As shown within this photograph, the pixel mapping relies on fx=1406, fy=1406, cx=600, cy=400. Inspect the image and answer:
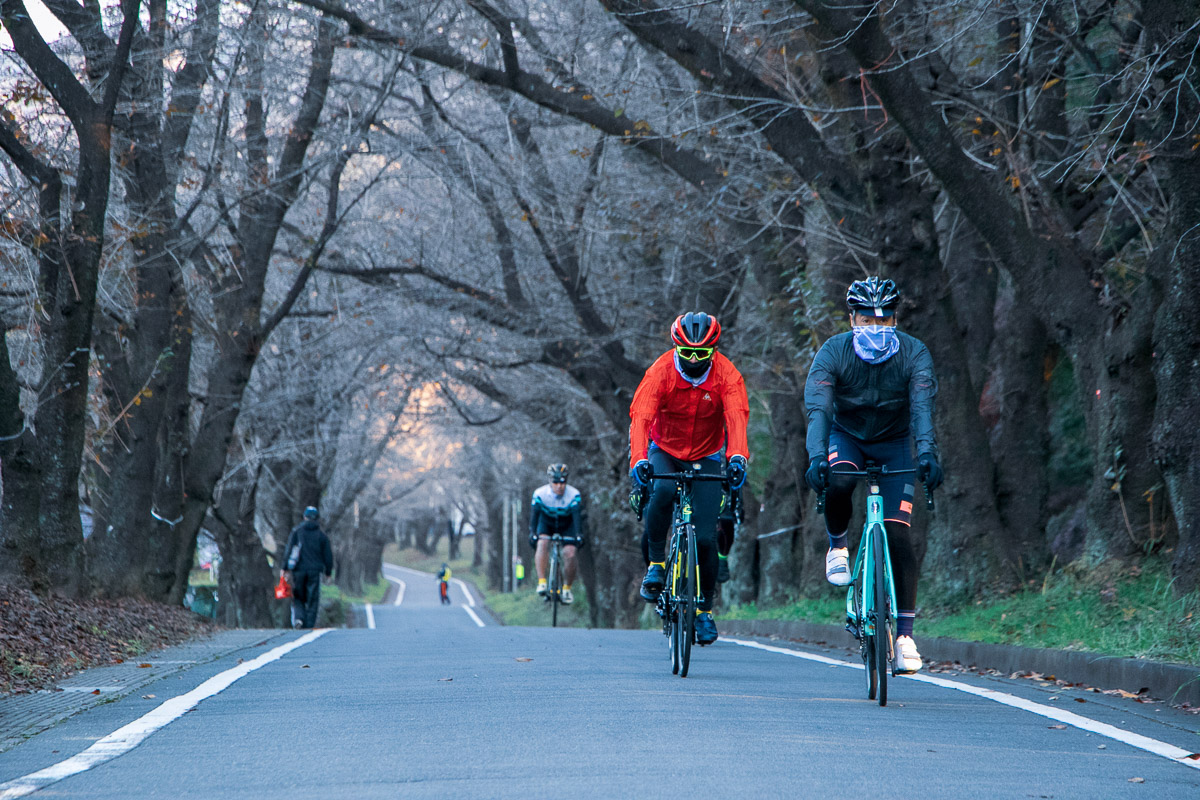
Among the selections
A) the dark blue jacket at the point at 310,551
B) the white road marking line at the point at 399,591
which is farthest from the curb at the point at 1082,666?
the white road marking line at the point at 399,591

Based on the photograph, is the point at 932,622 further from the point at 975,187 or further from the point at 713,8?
the point at 713,8

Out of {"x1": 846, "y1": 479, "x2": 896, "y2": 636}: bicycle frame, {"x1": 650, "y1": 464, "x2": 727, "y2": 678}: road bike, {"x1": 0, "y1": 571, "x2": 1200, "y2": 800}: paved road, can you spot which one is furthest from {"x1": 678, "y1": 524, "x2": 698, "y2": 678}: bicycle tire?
{"x1": 846, "y1": 479, "x2": 896, "y2": 636}: bicycle frame

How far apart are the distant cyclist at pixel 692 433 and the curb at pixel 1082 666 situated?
89.3 inches

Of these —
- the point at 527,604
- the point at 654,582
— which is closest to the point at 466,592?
the point at 527,604

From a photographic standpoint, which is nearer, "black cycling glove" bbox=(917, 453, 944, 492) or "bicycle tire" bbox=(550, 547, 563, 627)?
"black cycling glove" bbox=(917, 453, 944, 492)


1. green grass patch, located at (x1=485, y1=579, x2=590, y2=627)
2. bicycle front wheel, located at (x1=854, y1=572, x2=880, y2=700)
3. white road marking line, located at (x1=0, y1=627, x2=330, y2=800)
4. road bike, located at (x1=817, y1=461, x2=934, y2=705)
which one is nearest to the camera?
white road marking line, located at (x1=0, y1=627, x2=330, y2=800)

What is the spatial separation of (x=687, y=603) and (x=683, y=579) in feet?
0.58

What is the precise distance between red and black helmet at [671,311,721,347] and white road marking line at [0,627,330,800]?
3.31 m

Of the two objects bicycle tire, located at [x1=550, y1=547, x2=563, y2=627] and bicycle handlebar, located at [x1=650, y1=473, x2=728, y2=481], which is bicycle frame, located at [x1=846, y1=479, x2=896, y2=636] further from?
bicycle tire, located at [x1=550, y1=547, x2=563, y2=627]

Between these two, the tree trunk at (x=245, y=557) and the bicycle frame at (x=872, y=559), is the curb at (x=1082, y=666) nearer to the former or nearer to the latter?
the bicycle frame at (x=872, y=559)

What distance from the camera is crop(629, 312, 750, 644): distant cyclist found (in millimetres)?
8227

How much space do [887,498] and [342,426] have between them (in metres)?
26.0

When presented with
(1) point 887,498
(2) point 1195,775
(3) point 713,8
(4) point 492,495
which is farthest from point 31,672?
(4) point 492,495

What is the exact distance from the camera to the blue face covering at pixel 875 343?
702cm
